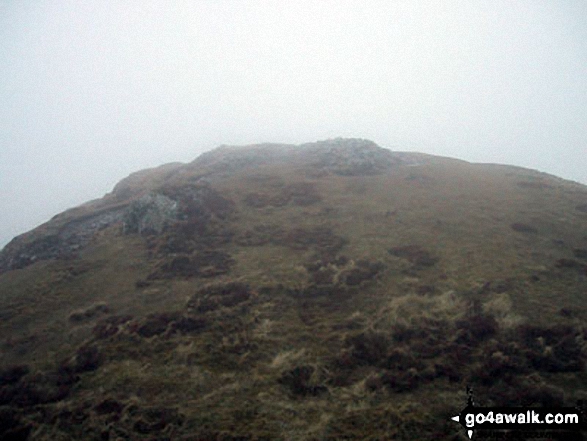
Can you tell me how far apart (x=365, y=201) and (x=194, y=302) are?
24320 millimetres

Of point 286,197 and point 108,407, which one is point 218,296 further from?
point 286,197

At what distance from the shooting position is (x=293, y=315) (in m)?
21.7

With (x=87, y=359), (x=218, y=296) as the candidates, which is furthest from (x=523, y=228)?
(x=87, y=359)

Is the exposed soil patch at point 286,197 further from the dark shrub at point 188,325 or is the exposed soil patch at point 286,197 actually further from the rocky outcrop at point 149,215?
the dark shrub at point 188,325

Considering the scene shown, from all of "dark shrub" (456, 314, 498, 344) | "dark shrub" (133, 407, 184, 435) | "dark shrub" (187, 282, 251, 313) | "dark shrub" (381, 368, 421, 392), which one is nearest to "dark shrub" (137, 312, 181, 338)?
"dark shrub" (187, 282, 251, 313)

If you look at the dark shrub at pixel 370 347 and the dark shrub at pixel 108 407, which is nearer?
the dark shrub at pixel 108 407

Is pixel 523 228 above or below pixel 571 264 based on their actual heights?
above

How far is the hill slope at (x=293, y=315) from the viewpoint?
1458 centimetres

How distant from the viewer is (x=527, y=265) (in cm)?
2505

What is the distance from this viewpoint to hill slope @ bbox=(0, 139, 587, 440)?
47.8ft

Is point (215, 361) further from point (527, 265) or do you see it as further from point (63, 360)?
point (527, 265)

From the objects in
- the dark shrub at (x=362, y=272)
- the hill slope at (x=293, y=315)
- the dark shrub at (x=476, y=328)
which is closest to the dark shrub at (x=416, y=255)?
the hill slope at (x=293, y=315)

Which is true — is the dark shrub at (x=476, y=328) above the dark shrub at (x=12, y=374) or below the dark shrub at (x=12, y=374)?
below

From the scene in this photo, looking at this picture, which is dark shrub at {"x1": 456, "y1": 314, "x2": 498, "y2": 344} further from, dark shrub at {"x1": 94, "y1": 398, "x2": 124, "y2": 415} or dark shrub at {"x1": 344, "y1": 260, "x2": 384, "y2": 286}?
dark shrub at {"x1": 94, "y1": 398, "x2": 124, "y2": 415}
